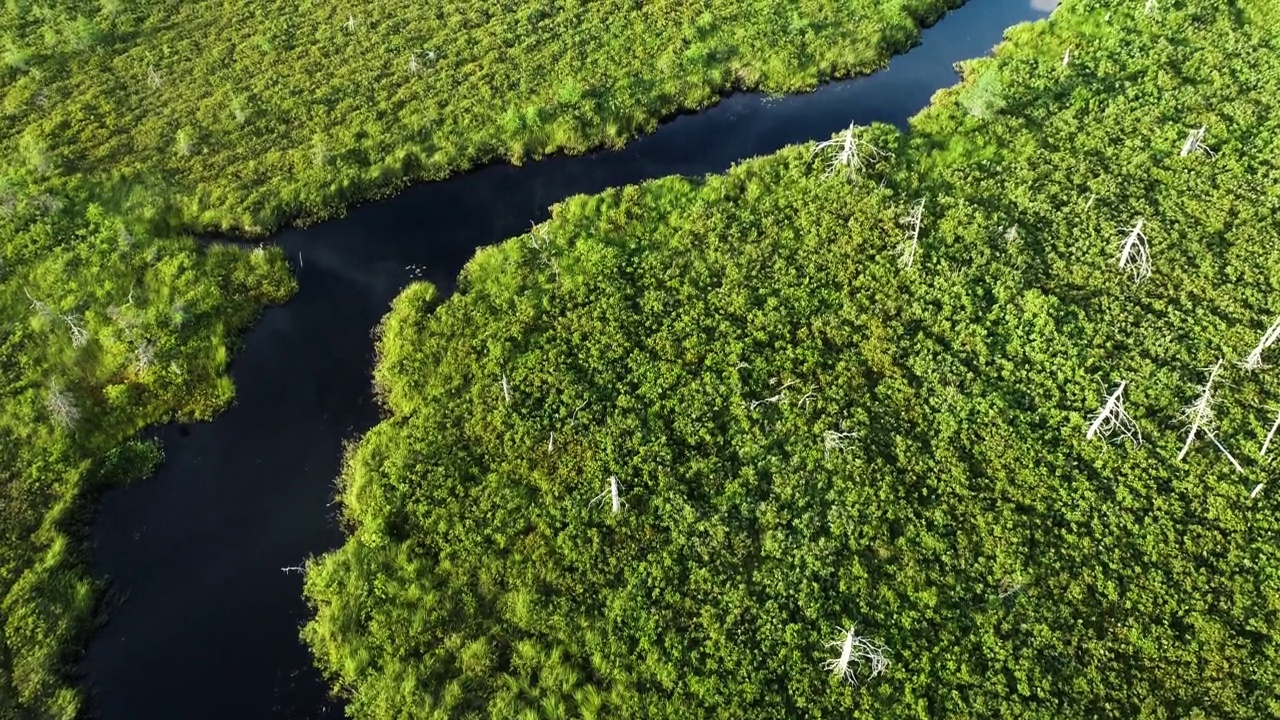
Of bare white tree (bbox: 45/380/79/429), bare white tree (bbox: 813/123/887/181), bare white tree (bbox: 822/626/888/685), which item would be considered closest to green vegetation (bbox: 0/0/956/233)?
bare white tree (bbox: 813/123/887/181)

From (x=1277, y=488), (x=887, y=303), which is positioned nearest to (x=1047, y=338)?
(x=887, y=303)

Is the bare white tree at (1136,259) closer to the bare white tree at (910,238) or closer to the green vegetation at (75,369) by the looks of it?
the bare white tree at (910,238)

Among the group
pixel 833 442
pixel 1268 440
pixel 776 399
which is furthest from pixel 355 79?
pixel 1268 440

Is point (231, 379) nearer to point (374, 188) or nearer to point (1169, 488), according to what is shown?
point (374, 188)

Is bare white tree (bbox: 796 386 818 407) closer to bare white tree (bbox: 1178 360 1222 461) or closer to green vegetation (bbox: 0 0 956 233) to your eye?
bare white tree (bbox: 1178 360 1222 461)

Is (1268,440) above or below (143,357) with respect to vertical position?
below

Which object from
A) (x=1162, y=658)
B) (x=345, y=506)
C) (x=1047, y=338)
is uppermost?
(x=345, y=506)

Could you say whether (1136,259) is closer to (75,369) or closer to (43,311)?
(75,369)
